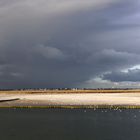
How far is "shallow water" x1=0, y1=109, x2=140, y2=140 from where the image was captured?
40.0m

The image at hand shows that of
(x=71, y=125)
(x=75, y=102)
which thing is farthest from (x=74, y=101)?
(x=71, y=125)

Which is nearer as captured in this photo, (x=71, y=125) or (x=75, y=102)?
(x=71, y=125)

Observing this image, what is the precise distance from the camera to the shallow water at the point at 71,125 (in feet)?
131

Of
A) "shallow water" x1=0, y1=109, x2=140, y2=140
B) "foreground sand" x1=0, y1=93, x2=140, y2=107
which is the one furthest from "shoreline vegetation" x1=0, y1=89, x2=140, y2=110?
"shallow water" x1=0, y1=109, x2=140, y2=140

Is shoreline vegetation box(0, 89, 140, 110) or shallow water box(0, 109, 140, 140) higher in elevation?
shoreline vegetation box(0, 89, 140, 110)

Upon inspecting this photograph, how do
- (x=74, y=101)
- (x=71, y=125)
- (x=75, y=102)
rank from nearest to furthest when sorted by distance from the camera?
(x=71, y=125) < (x=75, y=102) < (x=74, y=101)

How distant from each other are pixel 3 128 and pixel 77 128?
8.98 metres

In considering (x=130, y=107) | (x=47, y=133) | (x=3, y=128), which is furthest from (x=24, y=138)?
(x=130, y=107)

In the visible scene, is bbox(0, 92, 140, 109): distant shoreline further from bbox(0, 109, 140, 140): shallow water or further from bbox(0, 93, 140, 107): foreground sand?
bbox(0, 109, 140, 140): shallow water

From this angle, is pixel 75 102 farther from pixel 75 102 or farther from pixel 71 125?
pixel 71 125

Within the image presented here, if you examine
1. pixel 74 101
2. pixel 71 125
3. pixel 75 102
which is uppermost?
pixel 74 101

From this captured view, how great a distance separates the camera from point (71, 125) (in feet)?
160

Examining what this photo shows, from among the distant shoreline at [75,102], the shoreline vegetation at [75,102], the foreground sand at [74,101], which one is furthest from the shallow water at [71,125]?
the foreground sand at [74,101]

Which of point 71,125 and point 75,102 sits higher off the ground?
point 75,102
